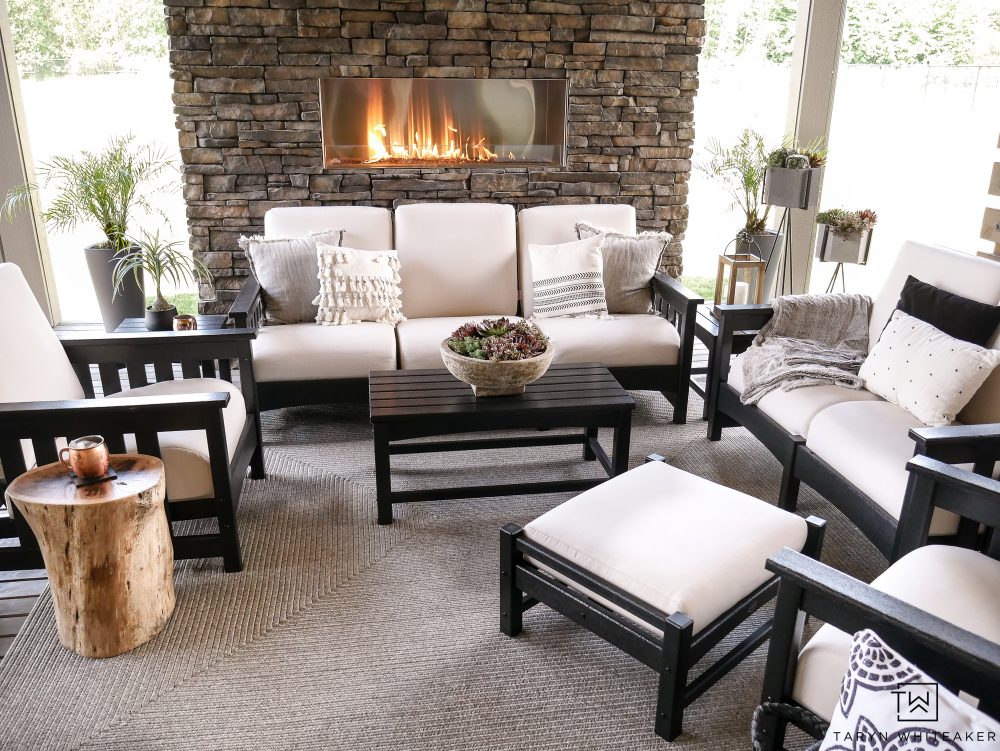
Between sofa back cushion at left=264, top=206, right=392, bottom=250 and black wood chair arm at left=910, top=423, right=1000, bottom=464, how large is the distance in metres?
2.55

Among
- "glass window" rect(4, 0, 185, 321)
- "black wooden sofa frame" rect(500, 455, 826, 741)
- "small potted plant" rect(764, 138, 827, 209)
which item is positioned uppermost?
"glass window" rect(4, 0, 185, 321)

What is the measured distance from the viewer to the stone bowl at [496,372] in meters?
2.77

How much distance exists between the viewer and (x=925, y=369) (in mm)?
2639

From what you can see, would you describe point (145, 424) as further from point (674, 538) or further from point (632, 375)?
point (632, 375)

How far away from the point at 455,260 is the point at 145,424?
189 cm

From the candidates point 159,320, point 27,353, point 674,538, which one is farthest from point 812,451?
point 159,320

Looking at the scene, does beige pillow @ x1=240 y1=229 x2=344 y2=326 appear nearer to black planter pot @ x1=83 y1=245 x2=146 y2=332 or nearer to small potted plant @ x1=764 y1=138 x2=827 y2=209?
black planter pot @ x1=83 y1=245 x2=146 y2=332

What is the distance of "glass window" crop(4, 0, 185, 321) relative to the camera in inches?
187

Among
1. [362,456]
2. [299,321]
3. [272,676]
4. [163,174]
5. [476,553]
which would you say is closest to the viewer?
[272,676]

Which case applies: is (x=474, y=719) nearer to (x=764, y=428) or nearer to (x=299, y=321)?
(x=764, y=428)

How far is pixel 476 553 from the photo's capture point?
2.73m

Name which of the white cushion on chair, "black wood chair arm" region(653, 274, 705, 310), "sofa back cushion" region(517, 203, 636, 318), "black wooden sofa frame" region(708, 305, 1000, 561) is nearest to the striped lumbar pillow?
"sofa back cushion" region(517, 203, 636, 318)

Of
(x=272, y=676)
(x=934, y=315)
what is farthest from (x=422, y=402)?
(x=934, y=315)

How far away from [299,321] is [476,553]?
1.54 metres
